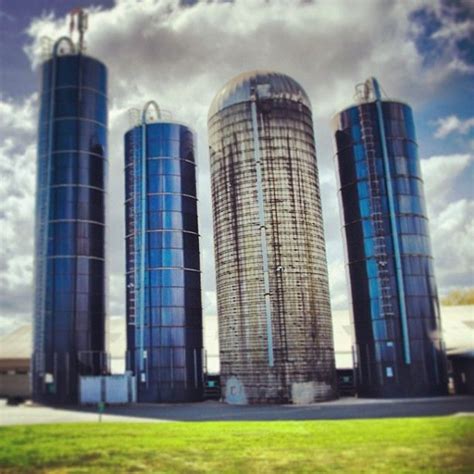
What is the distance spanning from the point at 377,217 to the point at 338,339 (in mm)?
12483

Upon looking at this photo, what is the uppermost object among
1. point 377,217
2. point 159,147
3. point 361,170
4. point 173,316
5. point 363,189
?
point 159,147

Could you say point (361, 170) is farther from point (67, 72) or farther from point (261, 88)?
point (67, 72)

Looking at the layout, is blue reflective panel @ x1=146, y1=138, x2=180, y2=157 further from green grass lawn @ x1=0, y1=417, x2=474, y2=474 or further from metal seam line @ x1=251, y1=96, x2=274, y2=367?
green grass lawn @ x1=0, y1=417, x2=474, y2=474

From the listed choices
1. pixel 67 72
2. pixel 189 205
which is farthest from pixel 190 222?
pixel 67 72

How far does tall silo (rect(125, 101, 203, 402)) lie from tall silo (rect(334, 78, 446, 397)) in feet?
35.3

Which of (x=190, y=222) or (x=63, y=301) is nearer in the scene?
(x=63, y=301)

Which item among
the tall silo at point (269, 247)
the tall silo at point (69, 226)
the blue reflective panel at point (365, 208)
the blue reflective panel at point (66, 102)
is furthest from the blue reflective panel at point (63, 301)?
the blue reflective panel at point (365, 208)

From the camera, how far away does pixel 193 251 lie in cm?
3512

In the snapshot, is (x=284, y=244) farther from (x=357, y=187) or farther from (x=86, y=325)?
(x=86, y=325)

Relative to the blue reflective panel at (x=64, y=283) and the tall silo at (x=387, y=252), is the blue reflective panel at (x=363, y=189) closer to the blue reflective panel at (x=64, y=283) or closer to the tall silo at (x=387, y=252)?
the tall silo at (x=387, y=252)

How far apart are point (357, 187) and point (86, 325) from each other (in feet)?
66.2

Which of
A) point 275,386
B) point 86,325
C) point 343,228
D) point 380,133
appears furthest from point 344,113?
point 86,325

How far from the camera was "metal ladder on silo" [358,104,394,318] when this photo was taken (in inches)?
1208

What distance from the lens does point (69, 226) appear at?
34312 mm
